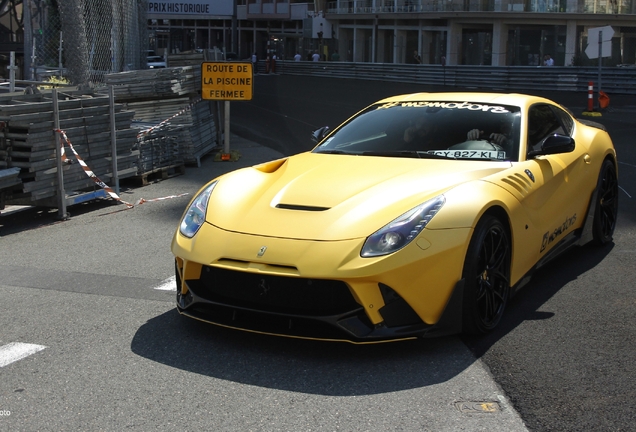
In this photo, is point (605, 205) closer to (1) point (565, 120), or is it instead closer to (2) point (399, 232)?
(1) point (565, 120)

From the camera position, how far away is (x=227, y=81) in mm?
14273

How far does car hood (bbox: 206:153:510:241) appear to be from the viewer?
450 centimetres

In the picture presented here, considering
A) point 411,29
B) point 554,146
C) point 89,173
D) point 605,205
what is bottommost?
point 89,173

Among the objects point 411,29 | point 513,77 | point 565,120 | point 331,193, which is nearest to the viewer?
point 331,193

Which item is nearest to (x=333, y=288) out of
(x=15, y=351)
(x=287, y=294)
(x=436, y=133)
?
(x=287, y=294)

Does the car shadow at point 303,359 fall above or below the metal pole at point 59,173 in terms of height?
below

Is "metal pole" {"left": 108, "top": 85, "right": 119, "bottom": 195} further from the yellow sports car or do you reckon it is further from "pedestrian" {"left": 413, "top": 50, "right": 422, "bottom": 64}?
"pedestrian" {"left": 413, "top": 50, "right": 422, "bottom": 64}

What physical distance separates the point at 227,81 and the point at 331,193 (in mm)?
9824

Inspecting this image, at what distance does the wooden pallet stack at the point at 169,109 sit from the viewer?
483 inches

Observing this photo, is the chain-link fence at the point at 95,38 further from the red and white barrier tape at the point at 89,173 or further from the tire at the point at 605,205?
the tire at the point at 605,205

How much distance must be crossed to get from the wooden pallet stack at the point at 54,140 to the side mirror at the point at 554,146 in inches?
211

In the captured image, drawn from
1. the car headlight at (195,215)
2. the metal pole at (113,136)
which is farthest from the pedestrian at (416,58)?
the car headlight at (195,215)

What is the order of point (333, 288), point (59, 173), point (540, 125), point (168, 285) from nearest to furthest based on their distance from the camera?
point (333, 288), point (168, 285), point (540, 125), point (59, 173)

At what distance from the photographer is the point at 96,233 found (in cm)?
812
